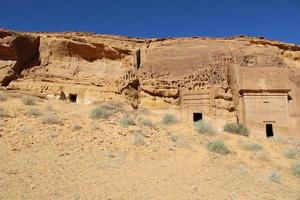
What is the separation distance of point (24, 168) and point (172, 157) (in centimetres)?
439

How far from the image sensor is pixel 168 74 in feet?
92.6

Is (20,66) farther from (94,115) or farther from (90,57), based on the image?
(94,115)

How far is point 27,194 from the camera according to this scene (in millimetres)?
7781

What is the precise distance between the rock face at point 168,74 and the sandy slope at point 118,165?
39.6 ft

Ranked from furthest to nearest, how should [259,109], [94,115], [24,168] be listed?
[259,109] → [94,115] → [24,168]

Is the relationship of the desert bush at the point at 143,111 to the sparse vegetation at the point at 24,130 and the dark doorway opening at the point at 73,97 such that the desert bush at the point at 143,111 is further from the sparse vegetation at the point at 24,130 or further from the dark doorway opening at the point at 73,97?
the sparse vegetation at the point at 24,130

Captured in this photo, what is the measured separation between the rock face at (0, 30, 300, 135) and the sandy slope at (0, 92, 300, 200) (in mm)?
12061

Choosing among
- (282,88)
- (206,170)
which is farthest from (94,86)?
(206,170)

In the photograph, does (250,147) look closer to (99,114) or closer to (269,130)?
(99,114)

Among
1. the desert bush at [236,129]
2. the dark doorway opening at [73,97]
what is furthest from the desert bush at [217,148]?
the dark doorway opening at [73,97]

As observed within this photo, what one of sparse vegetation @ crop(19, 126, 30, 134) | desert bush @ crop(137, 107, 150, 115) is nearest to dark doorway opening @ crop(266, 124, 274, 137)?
desert bush @ crop(137, 107, 150, 115)

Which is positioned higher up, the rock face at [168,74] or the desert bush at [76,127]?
the rock face at [168,74]

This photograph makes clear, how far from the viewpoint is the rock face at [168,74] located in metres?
26.1

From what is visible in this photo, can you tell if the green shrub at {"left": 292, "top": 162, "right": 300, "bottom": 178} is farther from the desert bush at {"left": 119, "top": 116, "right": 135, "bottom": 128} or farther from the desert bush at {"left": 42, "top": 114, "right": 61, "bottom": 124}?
the desert bush at {"left": 42, "top": 114, "right": 61, "bottom": 124}
